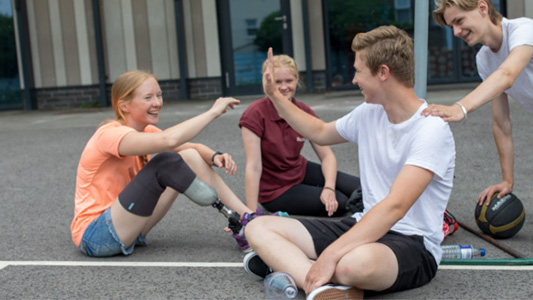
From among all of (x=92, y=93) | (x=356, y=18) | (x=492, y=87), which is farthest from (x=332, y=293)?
(x=92, y=93)

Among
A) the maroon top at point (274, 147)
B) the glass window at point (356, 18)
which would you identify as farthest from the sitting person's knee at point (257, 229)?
the glass window at point (356, 18)

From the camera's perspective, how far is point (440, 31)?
43.3 ft

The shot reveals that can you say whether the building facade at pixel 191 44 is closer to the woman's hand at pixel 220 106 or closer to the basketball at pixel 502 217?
the basketball at pixel 502 217

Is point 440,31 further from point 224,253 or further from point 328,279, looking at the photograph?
point 328,279

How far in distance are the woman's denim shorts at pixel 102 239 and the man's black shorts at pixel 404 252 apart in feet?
3.77

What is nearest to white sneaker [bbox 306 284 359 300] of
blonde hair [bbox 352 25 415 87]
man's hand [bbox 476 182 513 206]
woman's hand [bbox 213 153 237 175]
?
blonde hair [bbox 352 25 415 87]

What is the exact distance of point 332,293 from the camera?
2.60m

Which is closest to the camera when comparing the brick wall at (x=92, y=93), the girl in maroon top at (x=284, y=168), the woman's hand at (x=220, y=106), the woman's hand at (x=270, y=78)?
the woman's hand at (x=270, y=78)

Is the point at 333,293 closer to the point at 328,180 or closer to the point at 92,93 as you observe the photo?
the point at 328,180

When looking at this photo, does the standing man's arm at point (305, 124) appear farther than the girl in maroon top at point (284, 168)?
No

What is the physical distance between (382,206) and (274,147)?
1856mm

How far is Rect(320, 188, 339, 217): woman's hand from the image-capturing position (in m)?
4.14

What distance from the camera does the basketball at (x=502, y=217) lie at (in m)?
3.82

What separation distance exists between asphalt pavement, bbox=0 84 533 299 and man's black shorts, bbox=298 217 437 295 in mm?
76
